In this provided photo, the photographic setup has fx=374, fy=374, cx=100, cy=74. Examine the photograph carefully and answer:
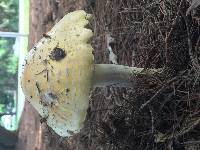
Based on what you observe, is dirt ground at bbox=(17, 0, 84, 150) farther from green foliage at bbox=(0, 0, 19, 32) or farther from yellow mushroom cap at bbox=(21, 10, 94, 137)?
green foliage at bbox=(0, 0, 19, 32)

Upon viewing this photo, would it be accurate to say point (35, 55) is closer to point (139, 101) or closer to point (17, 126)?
point (139, 101)

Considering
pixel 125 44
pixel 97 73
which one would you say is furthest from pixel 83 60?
pixel 125 44

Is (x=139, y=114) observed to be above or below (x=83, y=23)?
below

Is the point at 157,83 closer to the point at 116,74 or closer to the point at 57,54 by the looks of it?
the point at 116,74

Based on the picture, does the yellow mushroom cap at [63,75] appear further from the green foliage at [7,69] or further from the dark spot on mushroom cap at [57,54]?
the green foliage at [7,69]

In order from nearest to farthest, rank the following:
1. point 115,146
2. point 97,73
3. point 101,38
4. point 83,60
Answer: point 83,60, point 97,73, point 115,146, point 101,38

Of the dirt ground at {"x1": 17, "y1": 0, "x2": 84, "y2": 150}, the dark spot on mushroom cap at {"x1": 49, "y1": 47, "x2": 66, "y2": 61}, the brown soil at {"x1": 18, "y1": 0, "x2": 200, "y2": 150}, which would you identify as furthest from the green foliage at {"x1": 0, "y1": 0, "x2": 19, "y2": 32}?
the dark spot on mushroom cap at {"x1": 49, "y1": 47, "x2": 66, "y2": 61}

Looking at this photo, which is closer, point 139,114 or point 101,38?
point 139,114

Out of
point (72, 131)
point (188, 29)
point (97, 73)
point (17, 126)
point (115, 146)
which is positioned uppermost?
point (188, 29)
